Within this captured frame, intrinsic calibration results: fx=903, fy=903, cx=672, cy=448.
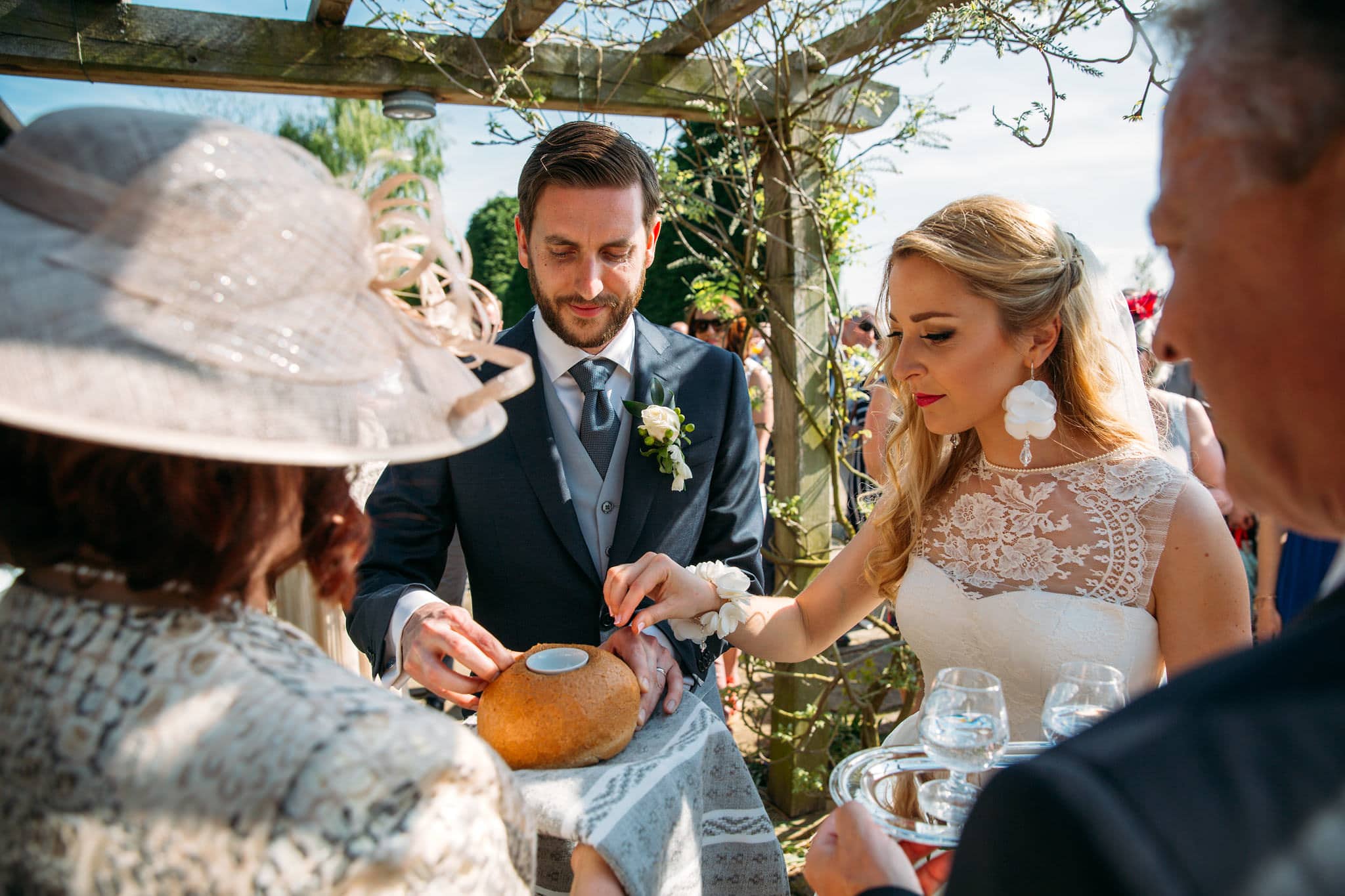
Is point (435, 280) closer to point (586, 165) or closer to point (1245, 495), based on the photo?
point (1245, 495)

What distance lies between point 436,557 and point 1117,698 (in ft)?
5.71

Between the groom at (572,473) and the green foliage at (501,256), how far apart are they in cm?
2096

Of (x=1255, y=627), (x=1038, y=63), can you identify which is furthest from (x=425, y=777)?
(x=1255, y=627)

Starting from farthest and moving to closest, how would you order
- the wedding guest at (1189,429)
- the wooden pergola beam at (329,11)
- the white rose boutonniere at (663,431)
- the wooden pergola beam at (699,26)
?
the wedding guest at (1189,429), the wooden pergola beam at (699,26), the wooden pergola beam at (329,11), the white rose boutonniere at (663,431)

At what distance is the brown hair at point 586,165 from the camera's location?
246cm

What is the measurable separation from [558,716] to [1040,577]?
130 cm

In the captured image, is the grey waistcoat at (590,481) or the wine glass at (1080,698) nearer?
the wine glass at (1080,698)

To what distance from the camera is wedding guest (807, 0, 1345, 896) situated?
1.84ft

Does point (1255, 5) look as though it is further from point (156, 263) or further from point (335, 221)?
point (156, 263)


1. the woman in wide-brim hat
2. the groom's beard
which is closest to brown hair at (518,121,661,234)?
the groom's beard

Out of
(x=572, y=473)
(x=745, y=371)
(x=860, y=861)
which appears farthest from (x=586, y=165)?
(x=745, y=371)

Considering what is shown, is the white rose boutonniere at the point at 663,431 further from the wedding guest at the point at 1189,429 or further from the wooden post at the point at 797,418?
the wedding guest at the point at 1189,429

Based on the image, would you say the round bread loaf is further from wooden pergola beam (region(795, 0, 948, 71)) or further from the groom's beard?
wooden pergola beam (region(795, 0, 948, 71))

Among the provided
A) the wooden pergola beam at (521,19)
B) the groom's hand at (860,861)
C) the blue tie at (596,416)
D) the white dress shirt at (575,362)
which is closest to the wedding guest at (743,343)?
the wooden pergola beam at (521,19)
